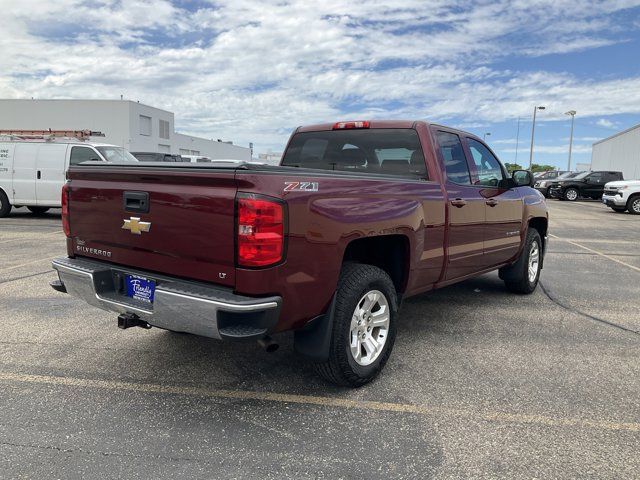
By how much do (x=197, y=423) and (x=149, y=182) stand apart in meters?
1.47

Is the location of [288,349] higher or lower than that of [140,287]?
lower

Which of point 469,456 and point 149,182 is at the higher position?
point 149,182

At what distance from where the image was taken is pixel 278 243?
9.36 feet

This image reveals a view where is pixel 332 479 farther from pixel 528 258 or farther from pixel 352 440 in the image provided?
pixel 528 258

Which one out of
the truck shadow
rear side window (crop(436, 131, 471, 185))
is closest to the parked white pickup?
the truck shadow

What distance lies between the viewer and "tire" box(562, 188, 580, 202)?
29984 millimetres

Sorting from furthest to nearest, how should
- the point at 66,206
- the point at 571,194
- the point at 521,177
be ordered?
the point at 571,194 < the point at 521,177 < the point at 66,206

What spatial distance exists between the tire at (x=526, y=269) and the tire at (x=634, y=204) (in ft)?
55.9

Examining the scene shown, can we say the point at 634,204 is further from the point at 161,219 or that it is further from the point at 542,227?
the point at 161,219

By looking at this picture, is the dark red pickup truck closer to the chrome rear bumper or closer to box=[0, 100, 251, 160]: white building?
the chrome rear bumper

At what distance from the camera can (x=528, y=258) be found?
625 centimetres

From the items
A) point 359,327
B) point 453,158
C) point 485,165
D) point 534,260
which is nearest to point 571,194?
point 534,260

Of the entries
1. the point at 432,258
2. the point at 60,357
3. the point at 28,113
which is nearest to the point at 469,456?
the point at 432,258

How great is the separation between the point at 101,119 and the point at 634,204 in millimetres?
41502
